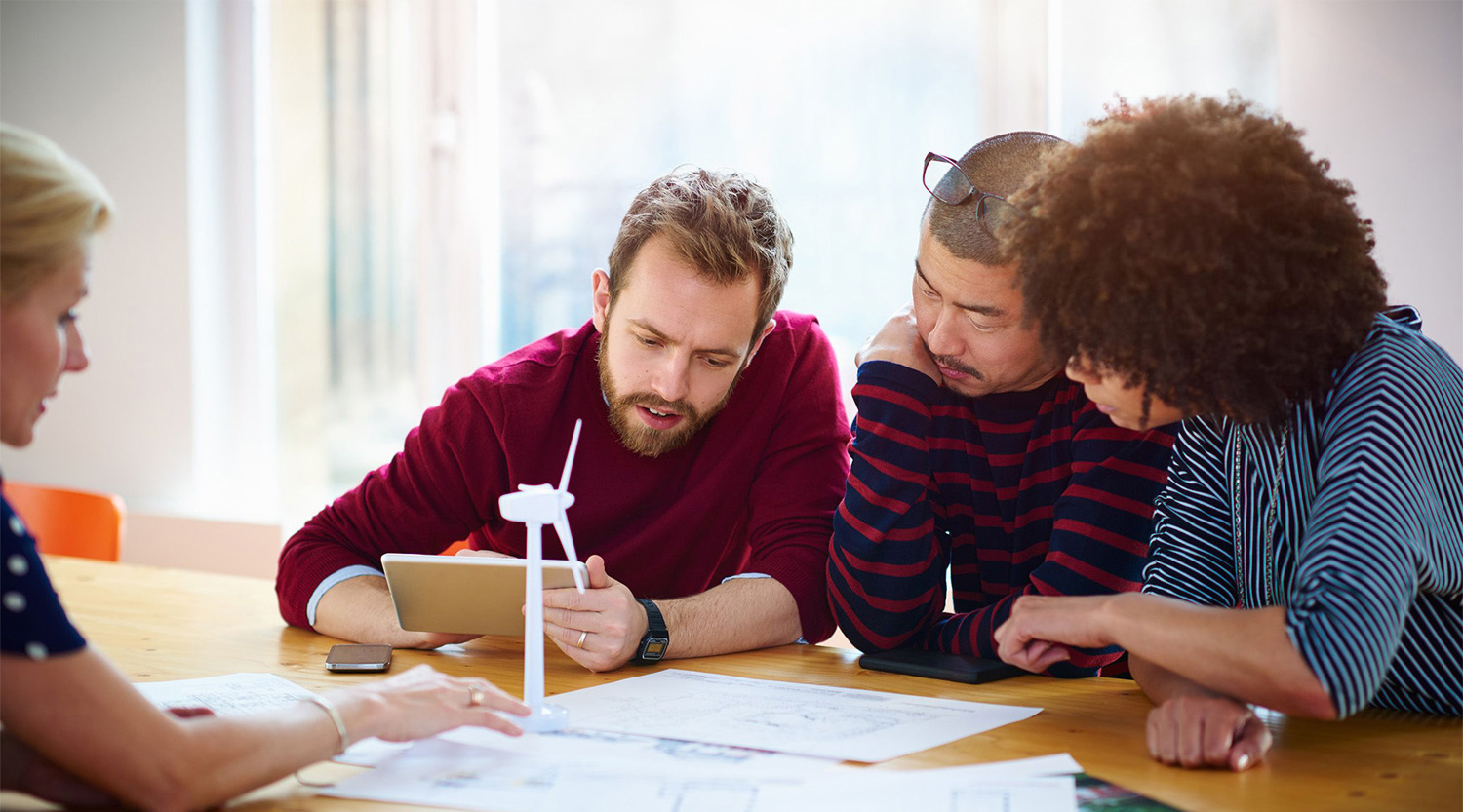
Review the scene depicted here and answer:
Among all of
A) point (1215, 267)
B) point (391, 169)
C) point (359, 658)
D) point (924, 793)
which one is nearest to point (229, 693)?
point (359, 658)

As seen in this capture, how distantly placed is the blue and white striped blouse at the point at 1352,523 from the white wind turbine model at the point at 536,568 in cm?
74

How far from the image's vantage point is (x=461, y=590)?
1560 mm

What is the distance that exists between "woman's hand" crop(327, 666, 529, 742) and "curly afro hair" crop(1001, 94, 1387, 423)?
29.6 inches

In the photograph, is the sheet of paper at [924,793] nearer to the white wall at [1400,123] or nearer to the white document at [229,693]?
the white document at [229,693]

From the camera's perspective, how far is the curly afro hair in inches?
46.7

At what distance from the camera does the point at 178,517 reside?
150 inches

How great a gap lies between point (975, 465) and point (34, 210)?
1273 millimetres

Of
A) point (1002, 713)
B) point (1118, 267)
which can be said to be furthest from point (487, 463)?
point (1118, 267)

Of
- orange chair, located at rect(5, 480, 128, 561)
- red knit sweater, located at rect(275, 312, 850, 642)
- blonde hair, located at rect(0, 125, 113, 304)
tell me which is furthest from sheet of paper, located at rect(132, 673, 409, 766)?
orange chair, located at rect(5, 480, 128, 561)

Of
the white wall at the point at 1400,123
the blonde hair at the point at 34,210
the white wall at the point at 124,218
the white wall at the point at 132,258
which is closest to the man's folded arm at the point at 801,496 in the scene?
the blonde hair at the point at 34,210

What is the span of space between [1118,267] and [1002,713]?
21.3 inches

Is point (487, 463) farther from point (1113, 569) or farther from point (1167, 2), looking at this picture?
point (1167, 2)

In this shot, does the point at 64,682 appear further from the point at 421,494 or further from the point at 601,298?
the point at 601,298

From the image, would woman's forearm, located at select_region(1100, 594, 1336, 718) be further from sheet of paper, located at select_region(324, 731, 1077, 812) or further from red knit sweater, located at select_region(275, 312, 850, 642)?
red knit sweater, located at select_region(275, 312, 850, 642)
